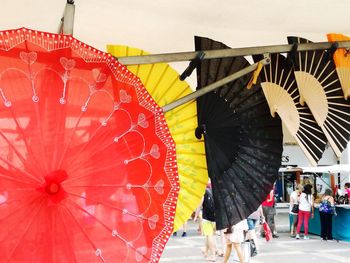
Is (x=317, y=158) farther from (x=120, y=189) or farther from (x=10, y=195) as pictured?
(x=10, y=195)

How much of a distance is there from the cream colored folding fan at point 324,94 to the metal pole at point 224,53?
70 millimetres

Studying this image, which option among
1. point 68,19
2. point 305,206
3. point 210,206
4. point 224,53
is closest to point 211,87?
point 224,53

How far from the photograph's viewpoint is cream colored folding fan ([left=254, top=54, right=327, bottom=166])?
1.92m

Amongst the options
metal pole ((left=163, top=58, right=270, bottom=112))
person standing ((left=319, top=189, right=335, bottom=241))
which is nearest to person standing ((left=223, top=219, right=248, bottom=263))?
person standing ((left=319, top=189, right=335, bottom=241))

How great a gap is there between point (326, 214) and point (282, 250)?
1.82 meters

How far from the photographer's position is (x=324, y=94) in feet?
6.69

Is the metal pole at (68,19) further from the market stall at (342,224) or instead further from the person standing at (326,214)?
the market stall at (342,224)

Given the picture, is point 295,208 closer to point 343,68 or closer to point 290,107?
point 343,68

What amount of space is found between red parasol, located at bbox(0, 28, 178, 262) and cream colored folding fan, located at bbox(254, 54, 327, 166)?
2.43 feet

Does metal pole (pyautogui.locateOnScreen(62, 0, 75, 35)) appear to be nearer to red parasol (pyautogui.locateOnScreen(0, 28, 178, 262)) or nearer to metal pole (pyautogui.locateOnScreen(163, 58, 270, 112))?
red parasol (pyautogui.locateOnScreen(0, 28, 178, 262))

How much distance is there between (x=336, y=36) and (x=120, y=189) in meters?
1.26

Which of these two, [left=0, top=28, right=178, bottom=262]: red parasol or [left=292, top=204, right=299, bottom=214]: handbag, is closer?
[left=0, top=28, right=178, bottom=262]: red parasol

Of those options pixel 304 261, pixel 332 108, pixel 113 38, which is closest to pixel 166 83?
pixel 113 38

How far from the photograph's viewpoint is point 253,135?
6.33 ft
